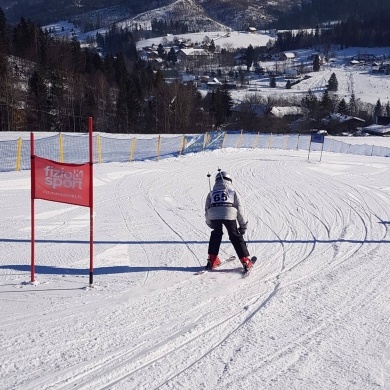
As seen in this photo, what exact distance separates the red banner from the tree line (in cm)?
4205

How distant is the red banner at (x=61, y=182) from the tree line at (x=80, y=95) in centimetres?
4205

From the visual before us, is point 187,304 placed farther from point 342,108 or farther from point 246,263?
point 342,108

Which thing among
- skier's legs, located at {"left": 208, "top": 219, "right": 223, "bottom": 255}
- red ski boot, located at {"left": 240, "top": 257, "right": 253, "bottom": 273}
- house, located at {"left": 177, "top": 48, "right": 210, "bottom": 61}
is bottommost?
red ski boot, located at {"left": 240, "top": 257, "right": 253, "bottom": 273}

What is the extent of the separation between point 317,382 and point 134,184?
41.2ft

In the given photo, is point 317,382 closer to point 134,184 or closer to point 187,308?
point 187,308

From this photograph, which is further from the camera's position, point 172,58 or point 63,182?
point 172,58

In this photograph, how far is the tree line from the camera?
1941 inches

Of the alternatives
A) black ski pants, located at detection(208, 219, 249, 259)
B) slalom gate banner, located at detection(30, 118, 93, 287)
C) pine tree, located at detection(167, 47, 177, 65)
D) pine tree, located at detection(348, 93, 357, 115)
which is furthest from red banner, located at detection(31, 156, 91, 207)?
pine tree, located at detection(167, 47, 177, 65)

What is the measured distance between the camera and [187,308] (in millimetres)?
5582

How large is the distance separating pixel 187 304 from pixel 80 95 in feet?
171

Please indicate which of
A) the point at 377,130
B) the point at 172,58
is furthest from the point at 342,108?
the point at 172,58

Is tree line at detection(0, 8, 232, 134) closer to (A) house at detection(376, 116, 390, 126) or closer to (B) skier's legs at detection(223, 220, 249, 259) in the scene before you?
(A) house at detection(376, 116, 390, 126)

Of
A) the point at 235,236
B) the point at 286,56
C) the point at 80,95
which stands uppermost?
the point at 286,56

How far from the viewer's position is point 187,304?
18.7 feet
